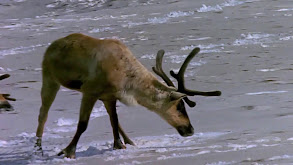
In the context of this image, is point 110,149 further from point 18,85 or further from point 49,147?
point 18,85

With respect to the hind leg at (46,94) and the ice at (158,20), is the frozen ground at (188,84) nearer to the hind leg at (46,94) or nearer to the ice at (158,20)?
the ice at (158,20)

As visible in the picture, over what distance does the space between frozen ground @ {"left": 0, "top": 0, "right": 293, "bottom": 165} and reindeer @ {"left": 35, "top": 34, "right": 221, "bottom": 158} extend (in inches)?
12.0

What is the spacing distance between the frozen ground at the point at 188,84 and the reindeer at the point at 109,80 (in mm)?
306

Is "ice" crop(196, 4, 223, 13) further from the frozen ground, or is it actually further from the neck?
the neck

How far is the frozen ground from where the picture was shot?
699cm

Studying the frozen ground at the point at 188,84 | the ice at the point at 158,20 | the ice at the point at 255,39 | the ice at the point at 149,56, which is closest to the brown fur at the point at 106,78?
the frozen ground at the point at 188,84

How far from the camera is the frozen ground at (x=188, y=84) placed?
275 inches

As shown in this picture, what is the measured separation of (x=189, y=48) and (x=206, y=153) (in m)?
8.34

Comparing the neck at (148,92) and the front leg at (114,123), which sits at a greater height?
the neck at (148,92)

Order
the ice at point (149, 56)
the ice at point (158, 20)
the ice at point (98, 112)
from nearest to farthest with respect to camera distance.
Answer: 1. the ice at point (98, 112)
2. the ice at point (149, 56)
3. the ice at point (158, 20)

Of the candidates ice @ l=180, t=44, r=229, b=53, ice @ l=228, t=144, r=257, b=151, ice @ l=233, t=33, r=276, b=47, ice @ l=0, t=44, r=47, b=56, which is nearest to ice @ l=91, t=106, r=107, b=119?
ice @ l=228, t=144, r=257, b=151

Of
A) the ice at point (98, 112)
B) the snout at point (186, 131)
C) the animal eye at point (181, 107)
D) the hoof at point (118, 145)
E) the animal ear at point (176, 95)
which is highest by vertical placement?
the animal ear at point (176, 95)

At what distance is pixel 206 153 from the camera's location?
6.60 m

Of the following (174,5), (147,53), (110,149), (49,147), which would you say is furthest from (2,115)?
(174,5)
